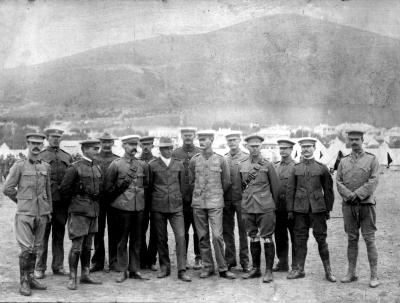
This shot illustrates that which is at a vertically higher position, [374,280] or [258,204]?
[258,204]

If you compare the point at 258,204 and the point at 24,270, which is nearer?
the point at 24,270

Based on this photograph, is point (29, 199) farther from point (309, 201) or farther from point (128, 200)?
point (309, 201)

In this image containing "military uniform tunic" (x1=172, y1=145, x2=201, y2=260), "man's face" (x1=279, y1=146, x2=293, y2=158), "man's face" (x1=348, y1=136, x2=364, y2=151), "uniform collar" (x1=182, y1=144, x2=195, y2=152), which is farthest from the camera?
"uniform collar" (x1=182, y1=144, x2=195, y2=152)

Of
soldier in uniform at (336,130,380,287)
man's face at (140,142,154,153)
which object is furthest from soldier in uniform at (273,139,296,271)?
man's face at (140,142,154,153)

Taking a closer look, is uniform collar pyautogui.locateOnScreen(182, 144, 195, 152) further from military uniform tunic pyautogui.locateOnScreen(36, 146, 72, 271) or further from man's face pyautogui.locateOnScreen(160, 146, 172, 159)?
military uniform tunic pyautogui.locateOnScreen(36, 146, 72, 271)

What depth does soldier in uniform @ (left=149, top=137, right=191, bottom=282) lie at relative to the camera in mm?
6637

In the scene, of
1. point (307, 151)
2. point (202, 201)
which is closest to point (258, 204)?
point (202, 201)

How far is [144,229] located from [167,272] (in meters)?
0.86

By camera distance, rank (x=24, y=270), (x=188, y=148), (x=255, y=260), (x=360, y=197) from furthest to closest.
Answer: (x=188, y=148) < (x=255, y=260) < (x=360, y=197) < (x=24, y=270)

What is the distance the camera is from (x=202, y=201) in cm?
662

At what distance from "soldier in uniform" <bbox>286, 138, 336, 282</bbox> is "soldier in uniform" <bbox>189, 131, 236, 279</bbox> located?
1.01 meters

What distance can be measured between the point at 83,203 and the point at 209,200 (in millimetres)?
1815

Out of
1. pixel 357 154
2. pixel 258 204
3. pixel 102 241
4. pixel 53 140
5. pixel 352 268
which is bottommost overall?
pixel 352 268

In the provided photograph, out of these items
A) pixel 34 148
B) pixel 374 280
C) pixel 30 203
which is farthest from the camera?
pixel 374 280
